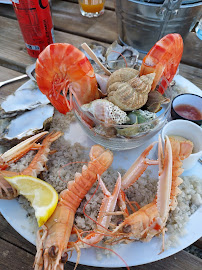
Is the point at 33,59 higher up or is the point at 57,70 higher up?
the point at 57,70

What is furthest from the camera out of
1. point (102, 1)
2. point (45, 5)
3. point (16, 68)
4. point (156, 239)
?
point (102, 1)

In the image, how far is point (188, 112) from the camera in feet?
2.40

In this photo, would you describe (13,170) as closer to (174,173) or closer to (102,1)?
(174,173)

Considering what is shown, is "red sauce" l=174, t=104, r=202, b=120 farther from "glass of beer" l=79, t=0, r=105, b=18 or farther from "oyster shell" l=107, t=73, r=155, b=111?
"glass of beer" l=79, t=0, r=105, b=18

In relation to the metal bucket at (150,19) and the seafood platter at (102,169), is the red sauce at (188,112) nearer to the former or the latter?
the seafood platter at (102,169)

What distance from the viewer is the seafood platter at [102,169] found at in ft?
1.60

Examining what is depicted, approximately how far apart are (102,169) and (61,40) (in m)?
0.78

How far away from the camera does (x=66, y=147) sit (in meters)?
0.67

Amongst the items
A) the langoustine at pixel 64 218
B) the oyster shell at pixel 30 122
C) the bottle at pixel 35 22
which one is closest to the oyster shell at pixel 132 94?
the langoustine at pixel 64 218

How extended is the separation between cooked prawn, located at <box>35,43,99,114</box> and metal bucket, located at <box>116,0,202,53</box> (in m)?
0.35

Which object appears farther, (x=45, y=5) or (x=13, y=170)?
(x=45, y=5)

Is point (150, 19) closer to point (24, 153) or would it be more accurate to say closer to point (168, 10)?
point (168, 10)

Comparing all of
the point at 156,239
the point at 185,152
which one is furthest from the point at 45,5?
the point at 156,239

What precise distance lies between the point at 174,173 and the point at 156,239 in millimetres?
155
